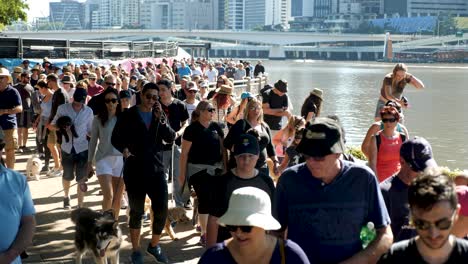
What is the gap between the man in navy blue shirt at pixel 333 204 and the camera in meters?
4.02

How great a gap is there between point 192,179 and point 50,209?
12.1 feet

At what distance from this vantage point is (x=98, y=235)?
6.92m

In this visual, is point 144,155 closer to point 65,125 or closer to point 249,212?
point 65,125

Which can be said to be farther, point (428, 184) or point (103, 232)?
point (103, 232)

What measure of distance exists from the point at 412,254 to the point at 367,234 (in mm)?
722

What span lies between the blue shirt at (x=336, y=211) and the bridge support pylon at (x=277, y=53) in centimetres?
16791

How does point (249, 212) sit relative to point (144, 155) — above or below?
above

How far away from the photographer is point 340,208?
4035mm

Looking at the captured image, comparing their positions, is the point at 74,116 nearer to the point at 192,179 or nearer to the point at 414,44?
the point at 192,179

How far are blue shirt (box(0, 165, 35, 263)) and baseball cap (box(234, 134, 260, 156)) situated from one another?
176cm

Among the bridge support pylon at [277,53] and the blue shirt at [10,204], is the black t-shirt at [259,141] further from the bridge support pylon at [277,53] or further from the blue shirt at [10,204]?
the bridge support pylon at [277,53]

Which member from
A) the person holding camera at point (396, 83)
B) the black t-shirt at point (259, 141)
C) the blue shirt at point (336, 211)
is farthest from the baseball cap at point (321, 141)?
the person holding camera at point (396, 83)

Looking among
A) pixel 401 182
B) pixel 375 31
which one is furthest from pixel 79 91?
pixel 375 31

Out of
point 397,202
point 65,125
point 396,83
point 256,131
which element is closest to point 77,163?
point 65,125
